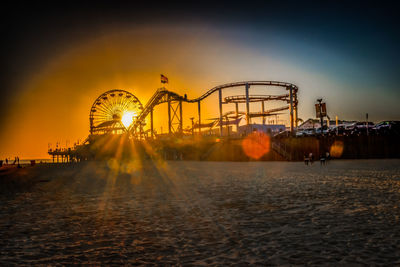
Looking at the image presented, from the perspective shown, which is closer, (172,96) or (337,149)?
(337,149)

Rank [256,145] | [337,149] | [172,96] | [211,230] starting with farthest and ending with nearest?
[172,96], [256,145], [337,149], [211,230]

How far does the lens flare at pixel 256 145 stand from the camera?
41.0 metres

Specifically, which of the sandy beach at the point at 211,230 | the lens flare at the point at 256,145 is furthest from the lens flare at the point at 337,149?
the sandy beach at the point at 211,230

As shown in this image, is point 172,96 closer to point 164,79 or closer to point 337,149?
point 164,79

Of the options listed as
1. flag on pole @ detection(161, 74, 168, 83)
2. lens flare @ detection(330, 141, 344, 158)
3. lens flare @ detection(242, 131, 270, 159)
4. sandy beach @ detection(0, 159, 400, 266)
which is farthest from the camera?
flag on pole @ detection(161, 74, 168, 83)

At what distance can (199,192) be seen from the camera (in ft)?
43.5

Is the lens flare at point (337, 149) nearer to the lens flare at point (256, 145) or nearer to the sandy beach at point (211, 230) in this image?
the lens flare at point (256, 145)

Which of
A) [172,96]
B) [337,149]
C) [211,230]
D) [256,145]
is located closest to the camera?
[211,230]

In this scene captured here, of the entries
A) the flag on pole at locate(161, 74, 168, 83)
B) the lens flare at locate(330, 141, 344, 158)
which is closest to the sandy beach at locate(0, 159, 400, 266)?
the lens flare at locate(330, 141, 344, 158)

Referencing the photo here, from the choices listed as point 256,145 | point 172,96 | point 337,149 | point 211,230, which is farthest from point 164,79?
point 211,230

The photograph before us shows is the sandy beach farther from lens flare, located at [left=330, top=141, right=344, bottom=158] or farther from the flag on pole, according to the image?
the flag on pole

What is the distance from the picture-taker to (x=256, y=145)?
42031 millimetres

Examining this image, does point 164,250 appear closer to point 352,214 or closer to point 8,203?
point 352,214

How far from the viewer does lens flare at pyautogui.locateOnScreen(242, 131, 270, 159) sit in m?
41.0
